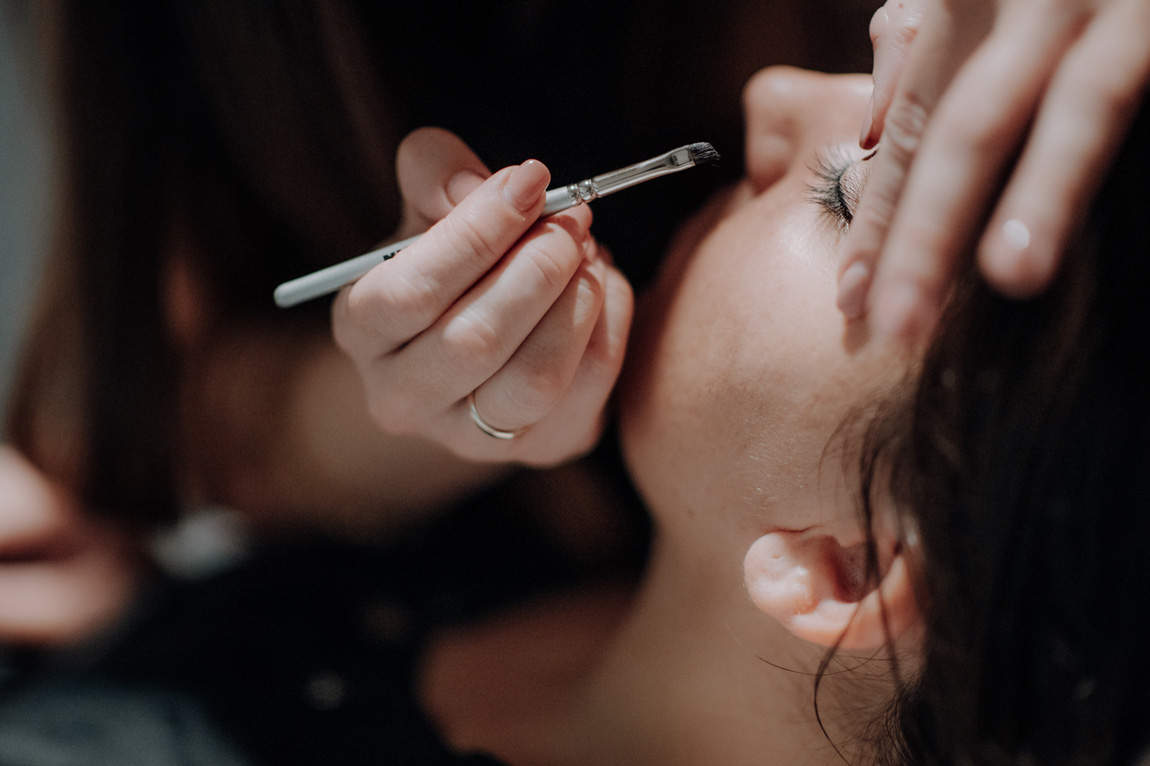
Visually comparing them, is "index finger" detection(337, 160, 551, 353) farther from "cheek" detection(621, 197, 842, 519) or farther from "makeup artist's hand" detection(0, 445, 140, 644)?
"makeup artist's hand" detection(0, 445, 140, 644)

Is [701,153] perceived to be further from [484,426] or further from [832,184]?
[484,426]

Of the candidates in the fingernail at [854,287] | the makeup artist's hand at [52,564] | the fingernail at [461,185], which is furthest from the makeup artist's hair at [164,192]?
the fingernail at [854,287]

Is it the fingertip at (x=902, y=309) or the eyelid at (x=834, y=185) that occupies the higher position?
the fingertip at (x=902, y=309)

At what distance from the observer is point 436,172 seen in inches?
17.7

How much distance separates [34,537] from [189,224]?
0.33 m

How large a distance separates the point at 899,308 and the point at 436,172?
0.29m

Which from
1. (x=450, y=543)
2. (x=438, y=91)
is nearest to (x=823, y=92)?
(x=438, y=91)

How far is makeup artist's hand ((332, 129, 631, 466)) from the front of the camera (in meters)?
0.40

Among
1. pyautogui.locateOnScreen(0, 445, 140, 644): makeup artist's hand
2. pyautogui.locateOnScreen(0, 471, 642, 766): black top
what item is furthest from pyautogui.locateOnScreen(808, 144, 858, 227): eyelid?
pyautogui.locateOnScreen(0, 445, 140, 644): makeup artist's hand

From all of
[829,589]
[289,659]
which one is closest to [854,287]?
[829,589]

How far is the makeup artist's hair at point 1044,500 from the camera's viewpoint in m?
0.30

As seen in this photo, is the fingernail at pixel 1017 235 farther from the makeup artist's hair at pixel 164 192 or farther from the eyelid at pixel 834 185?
the makeup artist's hair at pixel 164 192

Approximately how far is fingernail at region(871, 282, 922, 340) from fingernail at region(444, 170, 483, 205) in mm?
258

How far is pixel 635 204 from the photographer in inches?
21.5
